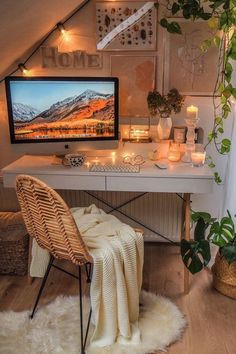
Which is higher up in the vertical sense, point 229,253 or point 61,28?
point 61,28

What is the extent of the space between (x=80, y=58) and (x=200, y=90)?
2.85 feet

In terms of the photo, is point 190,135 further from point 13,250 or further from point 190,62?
point 13,250

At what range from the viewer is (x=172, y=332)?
178 cm

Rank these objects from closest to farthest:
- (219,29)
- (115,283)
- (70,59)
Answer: (115,283) < (219,29) < (70,59)

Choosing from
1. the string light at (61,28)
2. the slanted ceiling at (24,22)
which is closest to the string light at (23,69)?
the slanted ceiling at (24,22)

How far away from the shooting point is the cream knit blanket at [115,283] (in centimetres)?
161

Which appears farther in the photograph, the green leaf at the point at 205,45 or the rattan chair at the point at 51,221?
the green leaf at the point at 205,45

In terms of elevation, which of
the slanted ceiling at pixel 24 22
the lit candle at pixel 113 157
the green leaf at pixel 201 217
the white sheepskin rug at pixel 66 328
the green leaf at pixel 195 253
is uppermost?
the slanted ceiling at pixel 24 22

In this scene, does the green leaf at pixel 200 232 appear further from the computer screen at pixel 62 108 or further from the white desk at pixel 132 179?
the computer screen at pixel 62 108

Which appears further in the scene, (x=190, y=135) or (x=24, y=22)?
(x=190, y=135)

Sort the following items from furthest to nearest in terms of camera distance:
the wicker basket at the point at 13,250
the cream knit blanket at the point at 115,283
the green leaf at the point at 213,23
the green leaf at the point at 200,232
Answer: the wicker basket at the point at 13,250
the green leaf at the point at 200,232
the green leaf at the point at 213,23
the cream knit blanket at the point at 115,283

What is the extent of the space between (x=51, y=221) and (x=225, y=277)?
1174 mm

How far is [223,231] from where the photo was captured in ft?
6.94

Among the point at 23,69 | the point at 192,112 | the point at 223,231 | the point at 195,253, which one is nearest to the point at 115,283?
the point at 195,253
